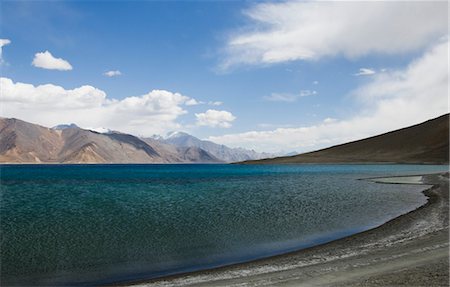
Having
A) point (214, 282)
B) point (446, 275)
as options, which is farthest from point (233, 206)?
point (446, 275)

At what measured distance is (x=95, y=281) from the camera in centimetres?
1692

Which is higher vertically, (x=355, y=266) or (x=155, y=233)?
(x=355, y=266)

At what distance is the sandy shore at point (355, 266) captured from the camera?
13.8 metres

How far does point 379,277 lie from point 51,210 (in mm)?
34919

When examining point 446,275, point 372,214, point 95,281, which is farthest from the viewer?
point 372,214

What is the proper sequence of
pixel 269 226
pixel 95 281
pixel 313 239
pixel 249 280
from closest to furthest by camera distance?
pixel 249 280 < pixel 95 281 < pixel 313 239 < pixel 269 226

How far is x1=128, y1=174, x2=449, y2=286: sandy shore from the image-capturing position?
45.2 feet

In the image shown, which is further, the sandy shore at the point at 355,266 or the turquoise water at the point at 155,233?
the turquoise water at the point at 155,233

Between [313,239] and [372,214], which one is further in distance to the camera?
[372,214]

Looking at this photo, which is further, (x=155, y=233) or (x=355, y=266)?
(x=155, y=233)

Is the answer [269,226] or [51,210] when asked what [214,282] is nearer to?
[269,226]

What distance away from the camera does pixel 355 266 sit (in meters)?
16.0

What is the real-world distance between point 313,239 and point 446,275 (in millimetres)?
11418

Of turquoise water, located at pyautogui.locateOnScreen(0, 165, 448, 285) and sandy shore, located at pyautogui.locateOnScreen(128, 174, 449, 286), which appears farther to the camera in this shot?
turquoise water, located at pyautogui.locateOnScreen(0, 165, 448, 285)
